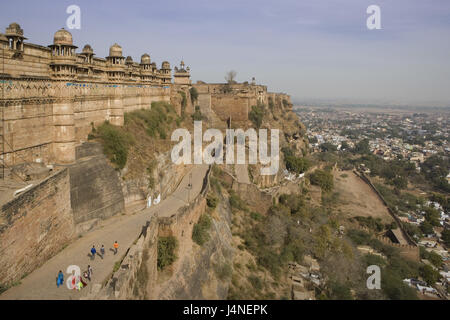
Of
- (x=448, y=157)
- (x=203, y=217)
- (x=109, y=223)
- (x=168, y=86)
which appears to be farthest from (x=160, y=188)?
(x=448, y=157)

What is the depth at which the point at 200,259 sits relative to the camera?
15.5m

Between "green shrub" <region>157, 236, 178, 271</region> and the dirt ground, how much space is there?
2781cm

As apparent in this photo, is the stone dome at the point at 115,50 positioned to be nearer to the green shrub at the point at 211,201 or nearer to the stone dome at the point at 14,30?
the stone dome at the point at 14,30

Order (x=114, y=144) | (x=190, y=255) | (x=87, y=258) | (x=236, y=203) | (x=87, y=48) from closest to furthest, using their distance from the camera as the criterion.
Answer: (x=87, y=258) < (x=190, y=255) < (x=114, y=144) < (x=87, y=48) < (x=236, y=203)

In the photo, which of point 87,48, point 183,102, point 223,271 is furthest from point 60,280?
point 183,102

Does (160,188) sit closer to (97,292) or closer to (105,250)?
(105,250)

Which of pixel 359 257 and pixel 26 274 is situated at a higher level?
pixel 26 274

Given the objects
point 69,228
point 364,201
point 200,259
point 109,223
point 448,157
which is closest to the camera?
point 69,228

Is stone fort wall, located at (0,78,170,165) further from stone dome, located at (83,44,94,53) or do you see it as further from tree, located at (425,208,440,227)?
tree, located at (425,208,440,227)

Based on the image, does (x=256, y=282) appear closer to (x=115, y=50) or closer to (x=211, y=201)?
(x=211, y=201)

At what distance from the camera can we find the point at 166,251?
1362 cm

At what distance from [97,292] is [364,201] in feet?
128

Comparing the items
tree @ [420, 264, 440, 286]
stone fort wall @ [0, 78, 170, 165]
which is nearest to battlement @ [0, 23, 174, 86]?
stone fort wall @ [0, 78, 170, 165]

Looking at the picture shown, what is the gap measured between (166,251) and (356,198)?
34.1 meters
